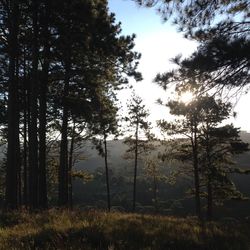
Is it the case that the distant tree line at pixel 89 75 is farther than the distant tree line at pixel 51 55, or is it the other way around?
the distant tree line at pixel 51 55

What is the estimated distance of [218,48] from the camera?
8742 millimetres

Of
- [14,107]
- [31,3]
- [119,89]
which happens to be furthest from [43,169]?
[119,89]

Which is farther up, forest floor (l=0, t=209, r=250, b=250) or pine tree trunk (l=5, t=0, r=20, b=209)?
pine tree trunk (l=5, t=0, r=20, b=209)

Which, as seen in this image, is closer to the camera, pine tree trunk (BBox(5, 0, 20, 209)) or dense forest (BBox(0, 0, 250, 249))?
dense forest (BBox(0, 0, 250, 249))

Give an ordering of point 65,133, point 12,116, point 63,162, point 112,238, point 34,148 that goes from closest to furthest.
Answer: point 112,238 < point 34,148 < point 12,116 < point 65,133 < point 63,162

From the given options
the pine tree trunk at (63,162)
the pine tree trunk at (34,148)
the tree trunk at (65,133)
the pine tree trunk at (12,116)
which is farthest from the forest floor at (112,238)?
the pine tree trunk at (63,162)

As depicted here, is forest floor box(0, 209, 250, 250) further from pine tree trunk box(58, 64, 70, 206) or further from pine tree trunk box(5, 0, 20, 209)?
pine tree trunk box(58, 64, 70, 206)

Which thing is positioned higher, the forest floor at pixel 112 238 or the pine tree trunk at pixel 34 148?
the pine tree trunk at pixel 34 148

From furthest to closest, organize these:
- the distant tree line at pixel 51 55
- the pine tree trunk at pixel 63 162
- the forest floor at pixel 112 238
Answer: the pine tree trunk at pixel 63 162 < the distant tree line at pixel 51 55 < the forest floor at pixel 112 238

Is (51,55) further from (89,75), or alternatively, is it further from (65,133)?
(65,133)

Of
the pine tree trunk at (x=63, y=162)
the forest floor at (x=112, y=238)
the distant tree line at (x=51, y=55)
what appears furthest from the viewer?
the pine tree trunk at (x=63, y=162)

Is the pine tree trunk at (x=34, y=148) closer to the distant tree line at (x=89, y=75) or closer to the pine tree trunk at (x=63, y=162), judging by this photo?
the distant tree line at (x=89, y=75)

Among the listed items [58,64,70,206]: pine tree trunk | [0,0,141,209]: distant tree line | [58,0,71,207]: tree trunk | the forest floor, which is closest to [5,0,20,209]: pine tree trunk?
[0,0,141,209]: distant tree line

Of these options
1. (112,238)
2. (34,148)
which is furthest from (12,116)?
(112,238)
